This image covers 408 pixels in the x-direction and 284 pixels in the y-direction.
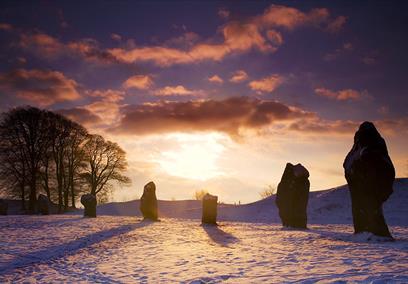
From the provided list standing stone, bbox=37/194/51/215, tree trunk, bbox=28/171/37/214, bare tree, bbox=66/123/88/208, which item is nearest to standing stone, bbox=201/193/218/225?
standing stone, bbox=37/194/51/215

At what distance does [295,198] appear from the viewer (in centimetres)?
2288

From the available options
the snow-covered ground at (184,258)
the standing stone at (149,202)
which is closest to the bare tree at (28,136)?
the standing stone at (149,202)

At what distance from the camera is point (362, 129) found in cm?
1694

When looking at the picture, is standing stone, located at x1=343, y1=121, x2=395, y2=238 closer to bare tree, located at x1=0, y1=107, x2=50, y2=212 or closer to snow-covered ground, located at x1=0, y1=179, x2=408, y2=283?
snow-covered ground, located at x1=0, y1=179, x2=408, y2=283

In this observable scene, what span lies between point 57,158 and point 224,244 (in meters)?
29.0

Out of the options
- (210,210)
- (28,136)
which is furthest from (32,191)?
(210,210)

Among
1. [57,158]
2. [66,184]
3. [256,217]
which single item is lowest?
[256,217]

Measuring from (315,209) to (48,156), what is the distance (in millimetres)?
27801

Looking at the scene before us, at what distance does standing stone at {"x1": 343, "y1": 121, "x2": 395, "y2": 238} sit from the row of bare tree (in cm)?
3045

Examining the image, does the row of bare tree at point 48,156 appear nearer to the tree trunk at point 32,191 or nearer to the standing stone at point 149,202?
the tree trunk at point 32,191

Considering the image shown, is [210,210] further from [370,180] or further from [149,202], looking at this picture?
[370,180]

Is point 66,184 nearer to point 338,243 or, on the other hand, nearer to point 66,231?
point 66,231

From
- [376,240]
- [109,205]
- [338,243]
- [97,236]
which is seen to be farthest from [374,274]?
[109,205]

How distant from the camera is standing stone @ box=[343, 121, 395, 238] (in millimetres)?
15445
